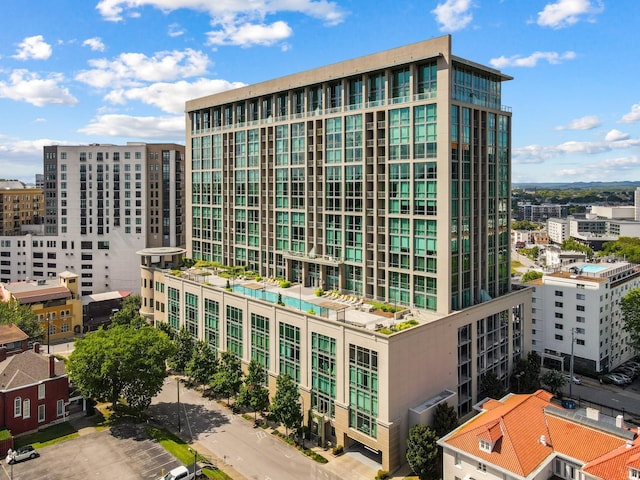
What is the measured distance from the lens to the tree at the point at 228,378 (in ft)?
204

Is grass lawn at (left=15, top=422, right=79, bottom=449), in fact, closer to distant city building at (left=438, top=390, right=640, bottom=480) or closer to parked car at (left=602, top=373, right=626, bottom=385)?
distant city building at (left=438, top=390, right=640, bottom=480)

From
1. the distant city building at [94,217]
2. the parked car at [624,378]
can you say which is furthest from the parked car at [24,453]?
the parked car at [624,378]

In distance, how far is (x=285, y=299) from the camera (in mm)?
64250

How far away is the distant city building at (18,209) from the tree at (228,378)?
10307 cm

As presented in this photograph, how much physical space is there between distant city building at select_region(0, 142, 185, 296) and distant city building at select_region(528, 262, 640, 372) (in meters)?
93.7

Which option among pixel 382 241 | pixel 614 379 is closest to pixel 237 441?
pixel 382 241

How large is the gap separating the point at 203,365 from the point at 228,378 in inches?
267

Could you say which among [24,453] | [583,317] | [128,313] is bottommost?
[24,453]

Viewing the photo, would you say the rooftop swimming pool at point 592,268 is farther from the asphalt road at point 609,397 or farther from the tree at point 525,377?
the tree at point 525,377

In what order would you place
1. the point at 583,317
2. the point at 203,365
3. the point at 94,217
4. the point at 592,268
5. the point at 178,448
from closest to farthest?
the point at 178,448 < the point at 203,365 < the point at 583,317 < the point at 592,268 < the point at 94,217

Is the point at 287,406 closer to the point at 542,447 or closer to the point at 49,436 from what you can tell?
the point at 542,447

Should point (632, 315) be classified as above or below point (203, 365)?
above

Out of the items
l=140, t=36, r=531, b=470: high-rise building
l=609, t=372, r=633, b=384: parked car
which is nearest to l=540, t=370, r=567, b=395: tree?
l=140, t=36, r=531, b=470: high-rise building

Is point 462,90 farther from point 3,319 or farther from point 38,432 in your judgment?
point 3,319
